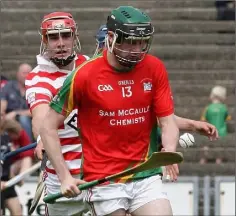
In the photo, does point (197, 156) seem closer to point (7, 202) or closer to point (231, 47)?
point (231, 47)

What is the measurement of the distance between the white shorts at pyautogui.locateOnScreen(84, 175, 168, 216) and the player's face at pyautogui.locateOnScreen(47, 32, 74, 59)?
1.37m


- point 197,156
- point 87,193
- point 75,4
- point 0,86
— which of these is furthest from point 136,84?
point 75,4

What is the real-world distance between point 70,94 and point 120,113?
34 centimetres

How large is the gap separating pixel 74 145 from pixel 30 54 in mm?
11374

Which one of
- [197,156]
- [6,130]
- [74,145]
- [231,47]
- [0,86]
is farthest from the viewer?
[231,47]

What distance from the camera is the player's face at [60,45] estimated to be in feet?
27.8

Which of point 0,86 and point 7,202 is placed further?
point 0,86

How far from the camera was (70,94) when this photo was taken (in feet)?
24.3

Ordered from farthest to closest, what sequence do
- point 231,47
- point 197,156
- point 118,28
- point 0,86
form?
point 231,47 < point 197,156 < point 0,86 < point 118,28

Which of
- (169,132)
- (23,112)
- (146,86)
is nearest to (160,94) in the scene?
(146,86)

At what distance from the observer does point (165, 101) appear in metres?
7.55

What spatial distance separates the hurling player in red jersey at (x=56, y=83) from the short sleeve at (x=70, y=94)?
0.95 metres

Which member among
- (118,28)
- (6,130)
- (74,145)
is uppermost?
(118,28)

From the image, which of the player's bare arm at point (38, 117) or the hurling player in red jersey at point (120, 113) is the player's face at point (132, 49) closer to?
the hurling player in red jersey at point (120, 113)
